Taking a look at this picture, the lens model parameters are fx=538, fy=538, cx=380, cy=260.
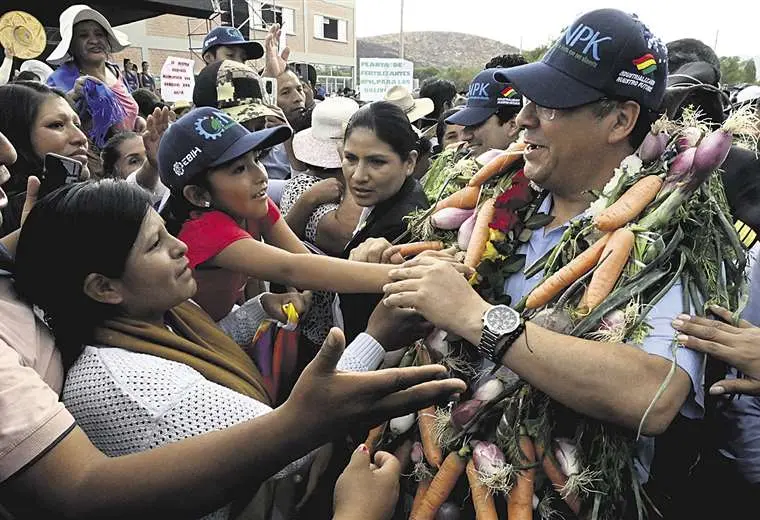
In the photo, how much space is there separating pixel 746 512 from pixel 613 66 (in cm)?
146

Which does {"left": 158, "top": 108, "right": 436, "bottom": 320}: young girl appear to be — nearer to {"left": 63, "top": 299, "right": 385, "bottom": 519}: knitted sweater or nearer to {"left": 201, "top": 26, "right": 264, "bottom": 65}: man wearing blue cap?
{"left": 63, "top": 299, "right": 385, "bottom": 519}: knitted sweater

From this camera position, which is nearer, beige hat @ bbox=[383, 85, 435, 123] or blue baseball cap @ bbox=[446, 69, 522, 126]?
blue baseball cap @ bbox=[446, 69, 522, 126]

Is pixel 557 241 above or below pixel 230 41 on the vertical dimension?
below

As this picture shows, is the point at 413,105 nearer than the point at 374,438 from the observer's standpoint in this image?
No

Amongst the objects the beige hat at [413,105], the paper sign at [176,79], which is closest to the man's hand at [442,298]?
the beige hat at [413,105]

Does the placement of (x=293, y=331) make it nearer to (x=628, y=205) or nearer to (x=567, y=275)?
(x=567, y=275)

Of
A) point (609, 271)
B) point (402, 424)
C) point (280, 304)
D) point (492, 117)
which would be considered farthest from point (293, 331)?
point (492, 117)

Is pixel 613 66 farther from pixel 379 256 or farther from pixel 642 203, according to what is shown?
pixel 379 256

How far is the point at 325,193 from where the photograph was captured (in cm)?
289

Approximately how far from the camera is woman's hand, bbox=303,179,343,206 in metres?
2.89

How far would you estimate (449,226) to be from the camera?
84.2 inches

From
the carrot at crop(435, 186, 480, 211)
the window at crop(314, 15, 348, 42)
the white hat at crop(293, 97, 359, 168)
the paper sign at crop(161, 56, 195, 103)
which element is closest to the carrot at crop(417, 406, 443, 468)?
the carrot at crop(435, 186, 480, 211)

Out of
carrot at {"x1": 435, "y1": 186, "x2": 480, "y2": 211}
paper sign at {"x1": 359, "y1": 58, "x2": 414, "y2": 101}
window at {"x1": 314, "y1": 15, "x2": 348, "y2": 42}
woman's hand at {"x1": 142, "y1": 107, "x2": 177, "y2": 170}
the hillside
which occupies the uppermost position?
carrot at {"x1": 435, "y1": 186, "x2": 480, "y2": 211}

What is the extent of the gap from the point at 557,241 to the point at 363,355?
0.75 m
